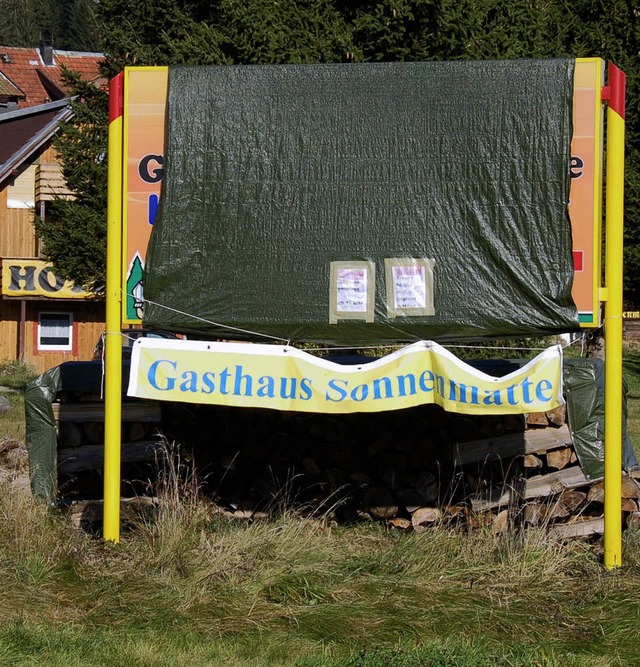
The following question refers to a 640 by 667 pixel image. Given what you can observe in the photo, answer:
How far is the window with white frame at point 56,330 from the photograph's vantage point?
32719mm

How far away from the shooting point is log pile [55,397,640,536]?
26.0 feet

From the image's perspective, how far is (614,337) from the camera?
256 inches

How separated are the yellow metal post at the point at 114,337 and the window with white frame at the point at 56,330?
87.0 ft

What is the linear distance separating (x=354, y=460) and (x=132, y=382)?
2537 millimetres

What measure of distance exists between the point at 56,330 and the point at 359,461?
25.7 metres

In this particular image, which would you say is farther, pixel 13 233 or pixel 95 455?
pixel 13 233

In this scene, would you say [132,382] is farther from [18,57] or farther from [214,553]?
[18,57]

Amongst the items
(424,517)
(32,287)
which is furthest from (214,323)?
(32,287)

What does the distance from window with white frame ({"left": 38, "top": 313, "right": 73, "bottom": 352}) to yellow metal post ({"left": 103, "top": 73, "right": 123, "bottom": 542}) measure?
26.5 m

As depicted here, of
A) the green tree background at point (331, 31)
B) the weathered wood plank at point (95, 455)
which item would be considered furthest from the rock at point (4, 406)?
the weathered wood plank at point (95, 455)

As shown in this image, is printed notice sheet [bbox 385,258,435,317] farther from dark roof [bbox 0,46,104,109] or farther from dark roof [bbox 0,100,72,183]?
dark roof [bbox 0,46,104,109]

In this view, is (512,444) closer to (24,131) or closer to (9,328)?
(9,328)

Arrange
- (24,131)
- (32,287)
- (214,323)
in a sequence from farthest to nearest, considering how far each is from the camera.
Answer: (24,131), (32,287), (214,323)

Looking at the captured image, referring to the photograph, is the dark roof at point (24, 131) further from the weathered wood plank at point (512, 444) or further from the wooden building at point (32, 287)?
the weathered wood plank at point (512, 444)
